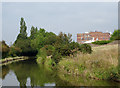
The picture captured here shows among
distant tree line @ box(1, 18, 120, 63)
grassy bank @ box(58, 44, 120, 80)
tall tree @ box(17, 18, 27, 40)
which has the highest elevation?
tall tree @ box(17, 18, 27, 40)

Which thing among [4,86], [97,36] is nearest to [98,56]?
[4,86]

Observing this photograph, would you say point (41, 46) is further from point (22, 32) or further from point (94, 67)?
point (94, 67)

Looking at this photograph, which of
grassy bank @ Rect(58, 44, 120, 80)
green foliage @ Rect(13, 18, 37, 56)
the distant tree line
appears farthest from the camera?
green foliage @ Rect(13, 18, 37, 56)

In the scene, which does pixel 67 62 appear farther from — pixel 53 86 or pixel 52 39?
pixel 52 39

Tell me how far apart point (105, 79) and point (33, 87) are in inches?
173

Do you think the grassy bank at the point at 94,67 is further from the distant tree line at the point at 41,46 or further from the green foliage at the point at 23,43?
the green foliage at the point at 23,43

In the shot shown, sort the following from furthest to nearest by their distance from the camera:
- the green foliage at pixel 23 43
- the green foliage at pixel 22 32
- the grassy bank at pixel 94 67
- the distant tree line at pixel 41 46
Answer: the green foliage at pixel 22 32, the green foliage at pixel 23 43, the distant tree line at pixel 41 46, the grassy bank at pixel 94 67

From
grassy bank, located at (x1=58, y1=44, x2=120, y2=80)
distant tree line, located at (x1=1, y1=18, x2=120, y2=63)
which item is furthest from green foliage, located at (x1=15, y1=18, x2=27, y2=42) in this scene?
grassy bank, located at (x1=58, y1=44, x2=120, y2=80)

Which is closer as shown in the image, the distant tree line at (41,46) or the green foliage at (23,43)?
the distant tree line at (41,46)

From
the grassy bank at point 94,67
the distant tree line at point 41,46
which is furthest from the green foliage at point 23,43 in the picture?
the grassy bank at point 94,67

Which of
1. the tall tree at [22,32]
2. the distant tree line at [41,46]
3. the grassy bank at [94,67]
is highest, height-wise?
the tall tree at [22,32]

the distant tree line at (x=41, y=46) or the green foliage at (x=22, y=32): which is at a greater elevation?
the green foliage at (x=22, y=32)

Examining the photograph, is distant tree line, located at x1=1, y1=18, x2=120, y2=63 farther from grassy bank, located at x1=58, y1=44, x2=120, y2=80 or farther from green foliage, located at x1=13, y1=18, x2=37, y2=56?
grassy bank, located at x1=58, y1=44, x2=120, y2=80

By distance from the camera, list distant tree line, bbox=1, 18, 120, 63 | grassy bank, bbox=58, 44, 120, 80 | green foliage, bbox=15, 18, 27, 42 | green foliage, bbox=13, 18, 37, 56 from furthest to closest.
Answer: green foliage, bbox=15, 18, 27, 42 → green foliage, bbox=13, 18, 37, 56 → distant tree line, bbox=1, 18, 120, 63 → grassy bank, bbox=58, 44, 120, 80
